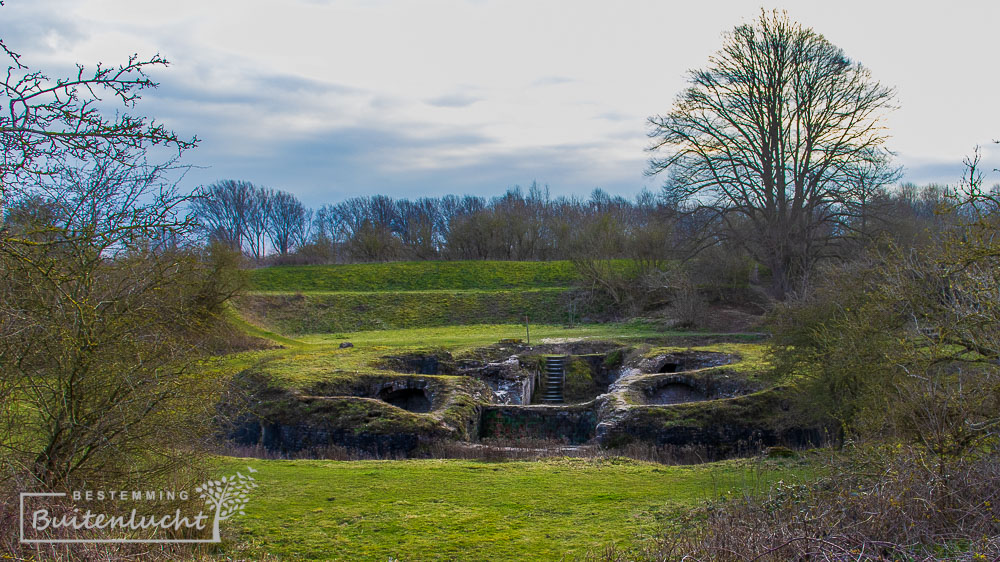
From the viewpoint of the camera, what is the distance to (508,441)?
17.4 meters

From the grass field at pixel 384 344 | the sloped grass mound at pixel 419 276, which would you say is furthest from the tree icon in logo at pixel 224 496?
the sloped grass mound at pixel 419 276

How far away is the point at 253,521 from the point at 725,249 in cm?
3075

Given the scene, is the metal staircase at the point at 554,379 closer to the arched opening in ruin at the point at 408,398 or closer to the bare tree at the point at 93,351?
the arched opening in ruin at the point at 408,398

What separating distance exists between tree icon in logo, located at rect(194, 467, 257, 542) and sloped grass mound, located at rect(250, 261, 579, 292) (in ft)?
121

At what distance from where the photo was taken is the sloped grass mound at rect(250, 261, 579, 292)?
1882 inches

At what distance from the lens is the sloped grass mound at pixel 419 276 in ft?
157

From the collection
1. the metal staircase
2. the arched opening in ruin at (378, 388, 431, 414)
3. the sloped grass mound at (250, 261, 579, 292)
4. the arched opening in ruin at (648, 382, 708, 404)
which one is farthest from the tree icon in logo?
the sloped grass mound at (250, 261, 579, 292)

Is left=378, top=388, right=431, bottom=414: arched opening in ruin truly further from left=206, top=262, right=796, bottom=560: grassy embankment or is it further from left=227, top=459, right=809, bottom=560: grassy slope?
left=227, top=459, right=809, bottom=560: grassy slope

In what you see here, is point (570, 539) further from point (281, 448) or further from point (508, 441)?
point (281, 448)

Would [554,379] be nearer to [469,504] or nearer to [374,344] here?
[374,344]

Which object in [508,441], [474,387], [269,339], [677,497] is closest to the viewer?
[677,497]

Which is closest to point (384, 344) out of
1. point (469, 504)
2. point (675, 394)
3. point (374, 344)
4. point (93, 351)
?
point (374, 344)

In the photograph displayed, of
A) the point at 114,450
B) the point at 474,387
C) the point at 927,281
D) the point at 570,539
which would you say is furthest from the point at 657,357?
the point at 114,450

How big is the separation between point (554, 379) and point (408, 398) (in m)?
6.03
